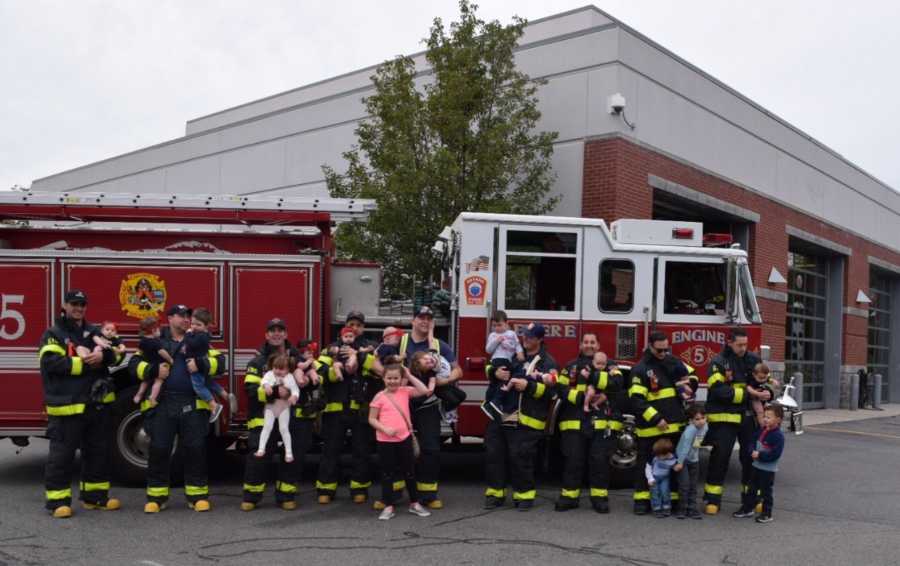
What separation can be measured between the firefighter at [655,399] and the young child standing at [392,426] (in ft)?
6.35

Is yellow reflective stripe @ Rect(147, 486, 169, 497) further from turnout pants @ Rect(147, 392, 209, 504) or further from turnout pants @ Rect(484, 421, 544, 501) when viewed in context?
turnout pants @ Rect(484, 421, 544, 501)

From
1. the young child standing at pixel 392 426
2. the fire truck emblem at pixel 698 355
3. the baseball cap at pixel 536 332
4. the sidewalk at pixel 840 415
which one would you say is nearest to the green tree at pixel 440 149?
the fire truck emblem at pixel 698 355

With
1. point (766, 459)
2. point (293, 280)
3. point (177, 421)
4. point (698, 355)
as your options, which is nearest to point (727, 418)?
point (766, 459)

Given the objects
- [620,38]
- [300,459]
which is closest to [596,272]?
[300,459]

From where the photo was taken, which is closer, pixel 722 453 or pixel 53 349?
pixel 53 349

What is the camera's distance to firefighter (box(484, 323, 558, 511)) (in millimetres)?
7465

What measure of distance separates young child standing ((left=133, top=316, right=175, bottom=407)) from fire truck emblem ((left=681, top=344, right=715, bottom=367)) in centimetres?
494

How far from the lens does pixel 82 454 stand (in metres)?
7.29

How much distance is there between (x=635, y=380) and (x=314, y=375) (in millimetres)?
2827

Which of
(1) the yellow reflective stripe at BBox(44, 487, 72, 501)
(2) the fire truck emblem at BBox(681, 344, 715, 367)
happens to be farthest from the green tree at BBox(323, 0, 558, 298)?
(1) the yellow reflective stripe at BBox(44, 487, 72, 501)

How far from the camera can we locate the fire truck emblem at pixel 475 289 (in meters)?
8.38

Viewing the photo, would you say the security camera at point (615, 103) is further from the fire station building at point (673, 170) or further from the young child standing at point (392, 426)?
the young child standing at point (392, 426)

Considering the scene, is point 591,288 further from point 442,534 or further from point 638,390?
point 442,534

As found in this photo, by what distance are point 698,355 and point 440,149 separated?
5.15 metres
